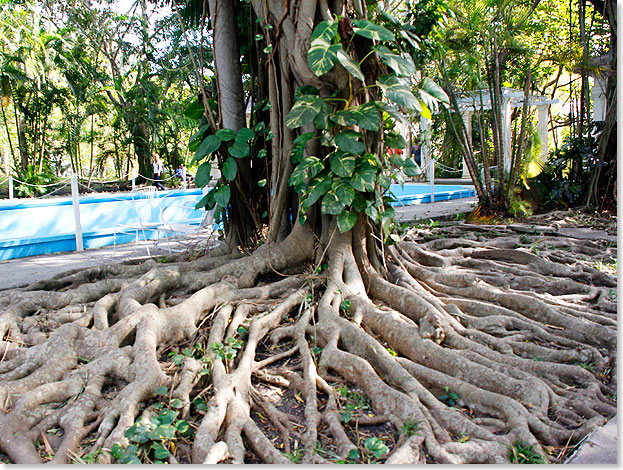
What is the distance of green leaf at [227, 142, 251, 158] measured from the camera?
4130 mm

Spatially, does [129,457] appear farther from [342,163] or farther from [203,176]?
[203,176]

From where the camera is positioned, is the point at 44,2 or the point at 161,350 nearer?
the point at 161,350

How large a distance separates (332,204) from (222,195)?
110 centimetres

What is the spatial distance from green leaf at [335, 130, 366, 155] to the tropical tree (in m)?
0.01

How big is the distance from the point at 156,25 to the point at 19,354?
1200 centimetres

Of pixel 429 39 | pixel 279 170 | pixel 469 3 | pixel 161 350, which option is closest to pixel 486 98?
pixel 469 3

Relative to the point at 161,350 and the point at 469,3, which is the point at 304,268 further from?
the point at 469,3

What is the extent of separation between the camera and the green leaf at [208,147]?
4.10m

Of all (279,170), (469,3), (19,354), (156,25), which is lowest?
(19,354)

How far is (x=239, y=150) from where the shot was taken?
13.6 ft

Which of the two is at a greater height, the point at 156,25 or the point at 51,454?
the point at 156,25

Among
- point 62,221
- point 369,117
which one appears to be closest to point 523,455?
point 369,117

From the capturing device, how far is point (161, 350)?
3.05 metres

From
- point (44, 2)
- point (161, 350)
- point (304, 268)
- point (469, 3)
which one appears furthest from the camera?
point (44, 2)
